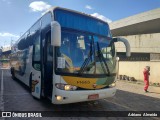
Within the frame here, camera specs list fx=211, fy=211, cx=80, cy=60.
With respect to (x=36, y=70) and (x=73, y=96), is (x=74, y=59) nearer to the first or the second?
(x=73, y=96)

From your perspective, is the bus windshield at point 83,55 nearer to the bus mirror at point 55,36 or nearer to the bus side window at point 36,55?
the bus mirror at point 55,36

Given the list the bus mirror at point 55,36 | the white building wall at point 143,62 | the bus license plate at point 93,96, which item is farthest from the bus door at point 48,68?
the white building wall at point 143,62

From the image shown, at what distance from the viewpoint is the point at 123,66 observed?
22.8 meters

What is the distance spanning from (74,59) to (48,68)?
1210mm

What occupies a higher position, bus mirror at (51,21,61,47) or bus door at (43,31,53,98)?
bus mirror at (51,21,61,47)

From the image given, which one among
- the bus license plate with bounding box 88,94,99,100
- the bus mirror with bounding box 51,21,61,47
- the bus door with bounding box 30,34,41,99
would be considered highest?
the bus mirror with bounding box 51,21,61,47

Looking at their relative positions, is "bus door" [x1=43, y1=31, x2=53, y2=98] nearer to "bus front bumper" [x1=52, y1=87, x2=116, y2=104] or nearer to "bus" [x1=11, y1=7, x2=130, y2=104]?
"bus" [x1=11, y1=7, x2=130, y2=104]

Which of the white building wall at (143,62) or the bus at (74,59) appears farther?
the white building wall at (143,62)

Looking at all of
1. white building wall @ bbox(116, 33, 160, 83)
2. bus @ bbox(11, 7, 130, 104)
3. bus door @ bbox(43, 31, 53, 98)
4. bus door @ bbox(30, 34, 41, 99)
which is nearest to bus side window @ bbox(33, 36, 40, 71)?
bus door @ bbox(30, 34, 41, 99)

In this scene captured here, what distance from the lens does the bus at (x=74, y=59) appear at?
21.9 ft

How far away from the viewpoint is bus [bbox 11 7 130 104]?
6.67 meters

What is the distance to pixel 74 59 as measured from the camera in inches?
269

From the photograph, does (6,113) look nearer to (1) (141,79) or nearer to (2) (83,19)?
(2) (83,19)

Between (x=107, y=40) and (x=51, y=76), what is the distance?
257 centimetres
